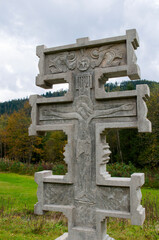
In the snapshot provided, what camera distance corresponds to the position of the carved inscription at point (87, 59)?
3936mm

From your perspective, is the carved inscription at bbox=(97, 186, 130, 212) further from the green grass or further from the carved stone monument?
the green grass

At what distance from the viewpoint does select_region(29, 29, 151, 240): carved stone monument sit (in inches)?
145

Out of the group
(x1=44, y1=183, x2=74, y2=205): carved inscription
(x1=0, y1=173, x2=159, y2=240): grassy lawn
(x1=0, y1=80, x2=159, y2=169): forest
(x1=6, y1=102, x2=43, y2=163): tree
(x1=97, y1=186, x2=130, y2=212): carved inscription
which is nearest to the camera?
(x1=97, y1=186, x2=130, y2=212): carved inscription

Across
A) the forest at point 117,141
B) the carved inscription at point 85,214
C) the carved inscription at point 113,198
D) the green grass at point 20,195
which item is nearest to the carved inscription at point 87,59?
the carved inscription at point 113,198

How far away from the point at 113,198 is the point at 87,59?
250 centimetres

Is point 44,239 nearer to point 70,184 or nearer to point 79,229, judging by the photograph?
point 79,229

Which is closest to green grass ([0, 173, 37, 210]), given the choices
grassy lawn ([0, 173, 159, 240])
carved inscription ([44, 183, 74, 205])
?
grassy lawn ([0, 173, 159, 240])

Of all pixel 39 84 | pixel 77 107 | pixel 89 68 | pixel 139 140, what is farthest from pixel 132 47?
pixel 139 140

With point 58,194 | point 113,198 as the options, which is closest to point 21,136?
point 58,194

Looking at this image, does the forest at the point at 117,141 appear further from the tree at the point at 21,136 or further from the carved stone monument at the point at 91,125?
the carved stone monument at the point at 91,125

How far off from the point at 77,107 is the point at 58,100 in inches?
15.8

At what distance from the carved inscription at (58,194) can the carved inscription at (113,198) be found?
54 centimetres

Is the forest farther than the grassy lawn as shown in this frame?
Yes

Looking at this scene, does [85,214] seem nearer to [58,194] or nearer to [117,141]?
[58,194]
